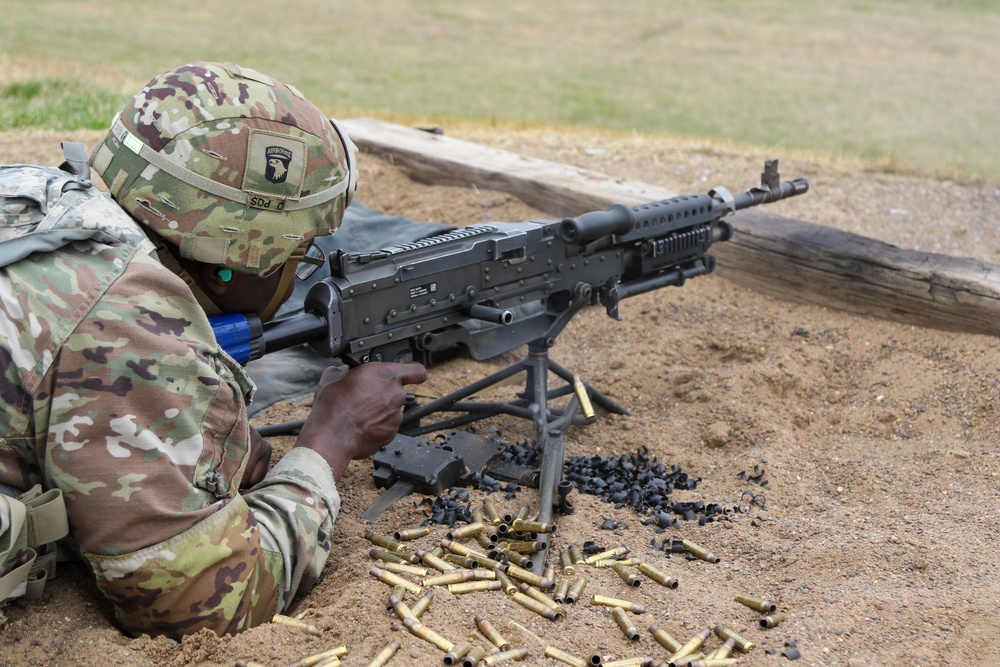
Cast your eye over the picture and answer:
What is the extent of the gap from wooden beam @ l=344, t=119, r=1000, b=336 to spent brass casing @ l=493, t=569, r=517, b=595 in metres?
4.08

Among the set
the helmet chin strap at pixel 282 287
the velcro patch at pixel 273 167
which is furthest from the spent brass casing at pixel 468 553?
the velcro patch at pixel 273 167

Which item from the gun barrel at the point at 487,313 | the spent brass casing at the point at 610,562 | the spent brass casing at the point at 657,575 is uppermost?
the gun barrel at the point at 487,313

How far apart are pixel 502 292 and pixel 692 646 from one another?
6.93 feet

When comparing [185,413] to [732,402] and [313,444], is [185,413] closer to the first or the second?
[313,444]

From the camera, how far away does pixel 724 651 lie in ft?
11.3

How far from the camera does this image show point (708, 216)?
5820 millimetres

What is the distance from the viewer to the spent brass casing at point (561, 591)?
380 cm

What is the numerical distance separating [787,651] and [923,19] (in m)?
25.3

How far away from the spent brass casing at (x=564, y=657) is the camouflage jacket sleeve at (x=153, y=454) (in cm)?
99

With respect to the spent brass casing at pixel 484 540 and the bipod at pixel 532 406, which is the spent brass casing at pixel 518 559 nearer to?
the spent brass casing at pixel 484 540

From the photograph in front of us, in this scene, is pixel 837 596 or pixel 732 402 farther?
pixel 732 402

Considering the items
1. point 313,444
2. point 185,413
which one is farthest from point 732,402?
point 185,413

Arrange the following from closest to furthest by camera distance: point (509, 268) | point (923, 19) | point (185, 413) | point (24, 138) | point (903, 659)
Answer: point (185, 413) → point (903, 659) → point (509, 268) → point (24, 138) → point (923, 19)

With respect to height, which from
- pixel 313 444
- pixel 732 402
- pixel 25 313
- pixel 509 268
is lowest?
pixel 732 402
